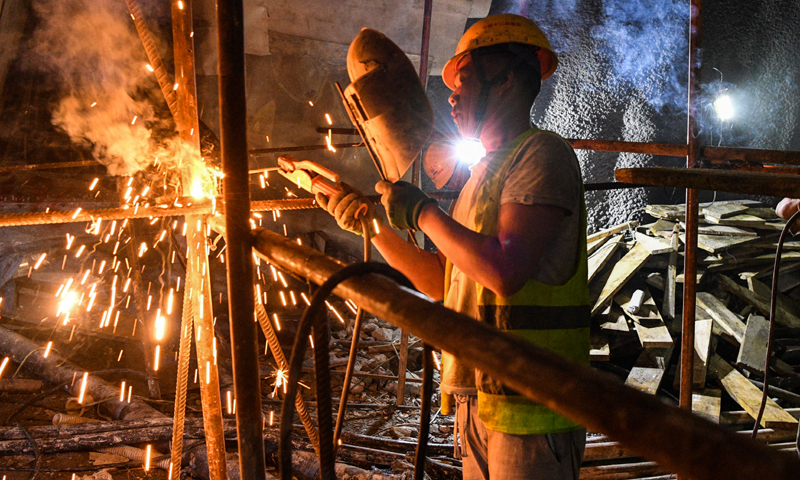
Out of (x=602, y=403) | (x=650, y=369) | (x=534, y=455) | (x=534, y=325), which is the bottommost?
(x=650, y=369)

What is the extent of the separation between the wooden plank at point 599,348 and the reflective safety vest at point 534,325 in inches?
140

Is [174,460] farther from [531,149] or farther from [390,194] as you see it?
[531,149]

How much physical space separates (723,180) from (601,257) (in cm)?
466

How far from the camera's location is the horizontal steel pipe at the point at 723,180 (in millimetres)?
1542

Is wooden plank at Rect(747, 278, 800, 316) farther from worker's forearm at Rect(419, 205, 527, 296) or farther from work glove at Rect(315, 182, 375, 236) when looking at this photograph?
work glove at Rect(315, 182, 375, 236)

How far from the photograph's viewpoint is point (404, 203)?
1731 millimetres

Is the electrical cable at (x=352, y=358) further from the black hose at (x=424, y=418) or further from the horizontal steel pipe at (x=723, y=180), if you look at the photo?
the horizontal steel pipe at (x=723, y=180)

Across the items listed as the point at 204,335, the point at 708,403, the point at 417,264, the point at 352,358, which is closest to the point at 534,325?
the point at 352,358

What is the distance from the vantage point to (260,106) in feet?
19.5

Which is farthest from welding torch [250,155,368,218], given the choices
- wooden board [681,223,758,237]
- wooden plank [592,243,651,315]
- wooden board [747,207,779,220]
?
wooden board [747,207,779,220]

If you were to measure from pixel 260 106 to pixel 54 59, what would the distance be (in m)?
2.36

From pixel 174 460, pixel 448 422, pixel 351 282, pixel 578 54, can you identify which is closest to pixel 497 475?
pixel 351 282

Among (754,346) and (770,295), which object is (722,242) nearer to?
(770,295)

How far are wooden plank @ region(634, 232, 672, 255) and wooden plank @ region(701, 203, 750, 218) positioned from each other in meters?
0.84
